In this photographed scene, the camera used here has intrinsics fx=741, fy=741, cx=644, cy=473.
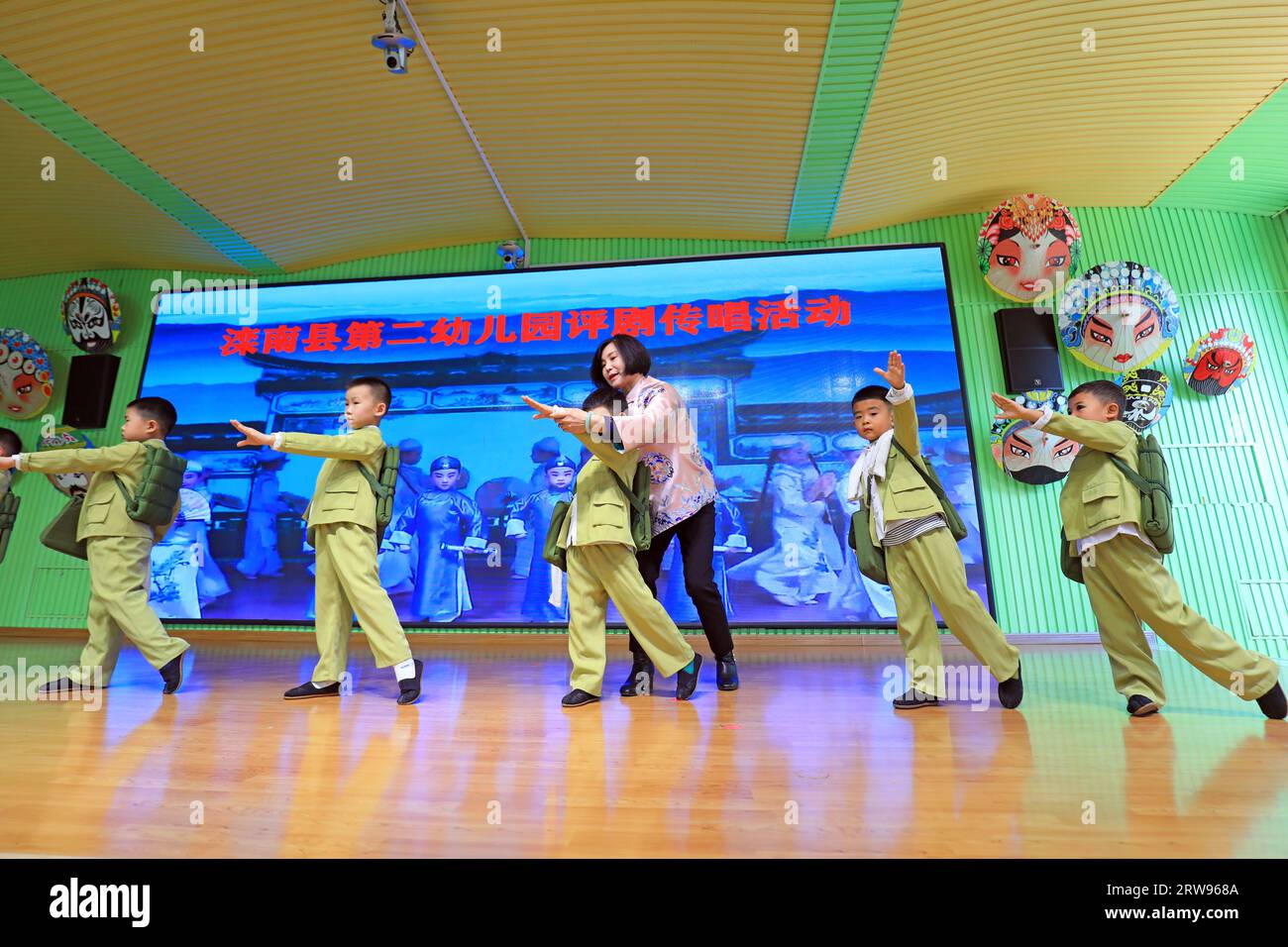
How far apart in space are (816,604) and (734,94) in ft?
10.9

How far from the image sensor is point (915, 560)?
2771 mm

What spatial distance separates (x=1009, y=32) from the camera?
13.4 ft

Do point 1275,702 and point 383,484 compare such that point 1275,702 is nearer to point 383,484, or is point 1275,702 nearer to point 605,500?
point 605,500

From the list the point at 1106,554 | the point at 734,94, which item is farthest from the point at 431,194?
the point at 1106,554

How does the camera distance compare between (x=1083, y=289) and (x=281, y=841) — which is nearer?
(x=281, y=841)

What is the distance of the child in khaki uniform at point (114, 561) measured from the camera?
10.2 feet

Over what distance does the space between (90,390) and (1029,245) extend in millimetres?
7774

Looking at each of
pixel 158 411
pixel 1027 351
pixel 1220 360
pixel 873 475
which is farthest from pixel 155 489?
pixel 1220 360

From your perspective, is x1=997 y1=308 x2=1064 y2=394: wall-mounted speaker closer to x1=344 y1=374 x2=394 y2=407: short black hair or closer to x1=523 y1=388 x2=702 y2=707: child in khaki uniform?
x1=523 y1=388 x2=702 y2=707: child in khaki uniform

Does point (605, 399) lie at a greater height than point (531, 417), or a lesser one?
lesser

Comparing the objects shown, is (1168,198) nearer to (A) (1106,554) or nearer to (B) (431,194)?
(A) (1106,554)

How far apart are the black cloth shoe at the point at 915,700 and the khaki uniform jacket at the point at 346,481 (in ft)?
7.14

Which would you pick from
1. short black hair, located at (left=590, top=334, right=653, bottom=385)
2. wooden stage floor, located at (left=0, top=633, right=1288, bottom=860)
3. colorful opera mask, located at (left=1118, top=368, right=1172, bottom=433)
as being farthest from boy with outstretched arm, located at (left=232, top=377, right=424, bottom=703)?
colorful opera mask, located at (left=1118, top=368, right=1172, bottom=433)
